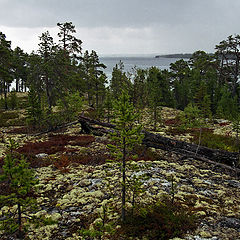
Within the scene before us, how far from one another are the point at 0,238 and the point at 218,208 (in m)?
7.17

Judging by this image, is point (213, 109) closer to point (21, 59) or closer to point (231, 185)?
point (231, 185)

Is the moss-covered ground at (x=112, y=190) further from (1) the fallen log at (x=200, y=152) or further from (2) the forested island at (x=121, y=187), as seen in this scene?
(1) the fallen log at (x=200, y=152)

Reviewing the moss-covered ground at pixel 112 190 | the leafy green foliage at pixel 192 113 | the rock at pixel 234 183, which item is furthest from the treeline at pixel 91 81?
the rock at pixel 234 183

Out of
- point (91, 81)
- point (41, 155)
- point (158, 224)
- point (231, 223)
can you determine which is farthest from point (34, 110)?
point (231, 223)

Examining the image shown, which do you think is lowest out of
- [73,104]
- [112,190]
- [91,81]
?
[112,190]

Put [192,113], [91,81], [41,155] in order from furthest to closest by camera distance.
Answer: [91,81], [192,113], [41,155]

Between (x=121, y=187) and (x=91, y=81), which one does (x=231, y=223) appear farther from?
(x=91, y=81)

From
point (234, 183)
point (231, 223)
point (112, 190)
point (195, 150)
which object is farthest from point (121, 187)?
point (195, 150)

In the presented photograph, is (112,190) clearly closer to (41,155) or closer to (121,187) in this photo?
(121,187)

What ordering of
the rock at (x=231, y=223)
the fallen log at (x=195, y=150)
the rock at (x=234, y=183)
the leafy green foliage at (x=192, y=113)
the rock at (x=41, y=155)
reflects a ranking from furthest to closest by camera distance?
1. the leafy green foliage at (x=192, y=113)
2. the rock at (x=41, y=155)
3. the fallen log at (x=195, y=150)
4. the rock at (x=234, y=183)
5. the rock at (x=231, y=223)

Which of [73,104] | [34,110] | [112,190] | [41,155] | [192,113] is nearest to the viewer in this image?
[112,190]

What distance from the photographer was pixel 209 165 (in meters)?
11.5

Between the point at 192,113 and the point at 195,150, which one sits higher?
the point at 192,113

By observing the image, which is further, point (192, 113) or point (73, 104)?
point (73, 104)
